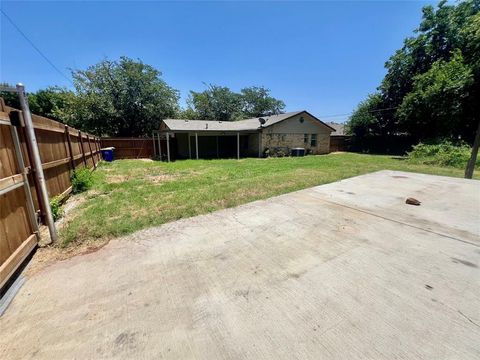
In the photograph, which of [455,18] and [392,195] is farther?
[455,18]

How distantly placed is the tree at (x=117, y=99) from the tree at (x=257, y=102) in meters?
19.0

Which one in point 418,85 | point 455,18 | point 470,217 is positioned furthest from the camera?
point 455,18

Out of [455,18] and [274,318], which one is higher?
[455,18]

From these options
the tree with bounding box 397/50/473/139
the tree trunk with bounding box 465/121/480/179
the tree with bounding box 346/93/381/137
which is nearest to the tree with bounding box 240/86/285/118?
the tree with bounding box 346/93/381/137

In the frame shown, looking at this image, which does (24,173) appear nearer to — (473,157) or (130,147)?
(473,157)

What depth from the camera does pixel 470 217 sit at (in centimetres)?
→ 460

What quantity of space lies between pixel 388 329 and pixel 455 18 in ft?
97.1

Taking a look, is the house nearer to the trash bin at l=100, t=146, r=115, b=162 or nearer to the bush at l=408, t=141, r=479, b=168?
the trash bin at l=100, t=146, r=115, b=162

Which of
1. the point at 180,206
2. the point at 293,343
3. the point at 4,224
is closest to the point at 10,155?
the point at 4,224

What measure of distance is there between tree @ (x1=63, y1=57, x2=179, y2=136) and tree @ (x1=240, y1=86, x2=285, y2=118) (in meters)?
19.0

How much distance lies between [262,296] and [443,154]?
17668 mm

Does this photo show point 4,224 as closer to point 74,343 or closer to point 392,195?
point 74,343

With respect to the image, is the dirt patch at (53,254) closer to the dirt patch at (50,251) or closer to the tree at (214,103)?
the dirt patch at (50,251)

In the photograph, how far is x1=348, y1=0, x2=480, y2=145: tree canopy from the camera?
16.4 metres
